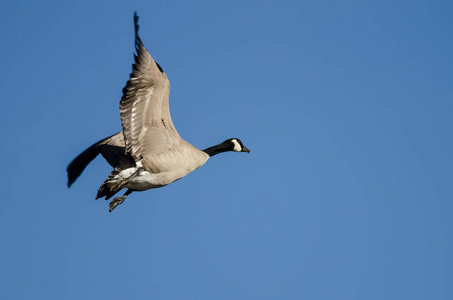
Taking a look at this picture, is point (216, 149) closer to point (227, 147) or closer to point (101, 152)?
point (227, 147)

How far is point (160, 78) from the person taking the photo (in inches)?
414

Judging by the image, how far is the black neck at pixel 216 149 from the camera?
1297cm

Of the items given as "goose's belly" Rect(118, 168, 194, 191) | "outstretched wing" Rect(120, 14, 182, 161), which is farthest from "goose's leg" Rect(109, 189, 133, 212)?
"outstretched wing" Rect(120, 14, 182, 161)

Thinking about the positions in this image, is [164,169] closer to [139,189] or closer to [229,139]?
[139,189]

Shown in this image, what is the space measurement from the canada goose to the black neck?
726 mm

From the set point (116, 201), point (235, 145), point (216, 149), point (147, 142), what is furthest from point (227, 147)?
point (116, 201)

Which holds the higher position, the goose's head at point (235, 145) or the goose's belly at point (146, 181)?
the goose's head at point (235, 145)

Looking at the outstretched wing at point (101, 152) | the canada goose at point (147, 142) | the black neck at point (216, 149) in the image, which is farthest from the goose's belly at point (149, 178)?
the black neck at point (216, 149)

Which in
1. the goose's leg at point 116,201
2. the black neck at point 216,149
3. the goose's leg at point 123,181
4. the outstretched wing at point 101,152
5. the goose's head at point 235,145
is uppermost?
the goose's head at point 235,145

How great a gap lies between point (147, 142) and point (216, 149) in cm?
212

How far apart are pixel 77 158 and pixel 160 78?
3728 mm

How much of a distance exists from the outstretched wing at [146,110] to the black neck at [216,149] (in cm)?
139

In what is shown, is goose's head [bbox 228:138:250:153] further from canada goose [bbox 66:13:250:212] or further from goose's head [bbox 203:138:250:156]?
canada goose [bbox 66:13:250:212]

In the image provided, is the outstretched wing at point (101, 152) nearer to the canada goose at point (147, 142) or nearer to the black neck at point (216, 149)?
the canada goose at point (147, 142)
